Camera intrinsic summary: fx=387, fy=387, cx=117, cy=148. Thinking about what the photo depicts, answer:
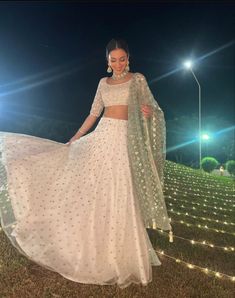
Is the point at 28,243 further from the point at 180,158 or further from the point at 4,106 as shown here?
the point at 180,158

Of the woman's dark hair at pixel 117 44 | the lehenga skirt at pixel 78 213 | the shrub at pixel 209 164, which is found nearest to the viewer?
the lehenga skirt at pixel 78 213

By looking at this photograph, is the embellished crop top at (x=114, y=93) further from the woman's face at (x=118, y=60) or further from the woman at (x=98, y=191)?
the woman's face at (x=118, y=60)

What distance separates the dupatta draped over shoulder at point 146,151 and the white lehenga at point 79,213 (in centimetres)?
12

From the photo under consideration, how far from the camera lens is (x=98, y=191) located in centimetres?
334

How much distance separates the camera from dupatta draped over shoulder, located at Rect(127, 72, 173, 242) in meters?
3.50

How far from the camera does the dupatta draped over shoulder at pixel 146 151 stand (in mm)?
3504

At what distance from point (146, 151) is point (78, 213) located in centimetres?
86

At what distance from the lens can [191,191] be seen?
33.7ft

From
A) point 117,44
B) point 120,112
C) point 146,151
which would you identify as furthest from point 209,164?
point 117,44

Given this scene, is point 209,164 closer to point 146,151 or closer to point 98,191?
point 146,151

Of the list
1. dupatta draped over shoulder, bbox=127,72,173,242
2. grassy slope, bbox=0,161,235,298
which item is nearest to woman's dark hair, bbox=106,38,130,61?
dupatta draped over shoulder, bbox=127,72,173,242

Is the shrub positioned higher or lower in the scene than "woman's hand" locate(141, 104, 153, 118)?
lower

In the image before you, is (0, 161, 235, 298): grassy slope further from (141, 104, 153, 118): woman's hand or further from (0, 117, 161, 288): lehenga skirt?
(141, 104, 153, 118): woman's hand

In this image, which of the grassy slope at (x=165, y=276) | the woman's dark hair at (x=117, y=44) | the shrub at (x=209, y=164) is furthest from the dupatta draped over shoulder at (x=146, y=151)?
the shrub at (x=209, y=164)
